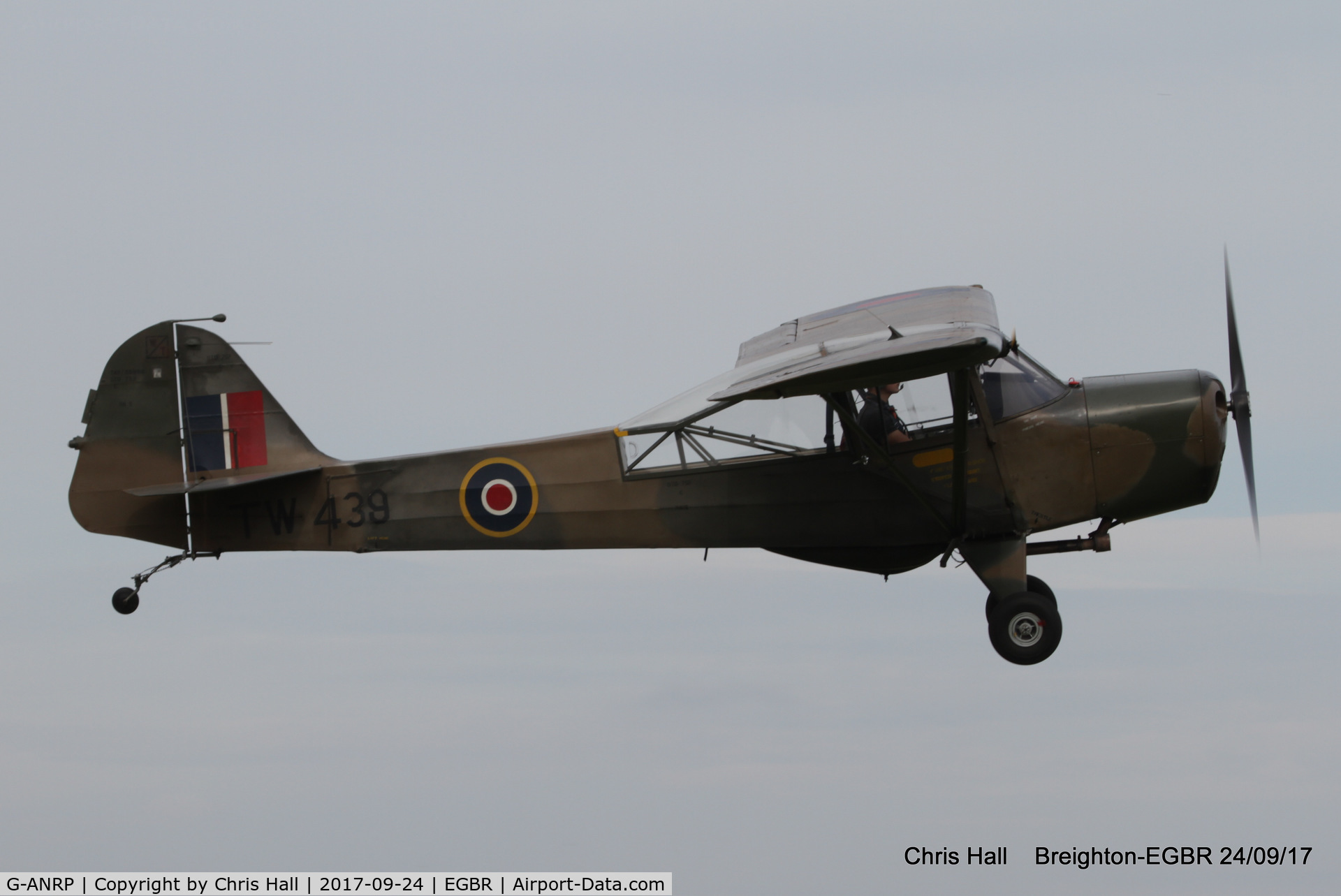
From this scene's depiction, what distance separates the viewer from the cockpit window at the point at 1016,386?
936 cm

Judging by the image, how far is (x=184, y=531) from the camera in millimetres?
10062

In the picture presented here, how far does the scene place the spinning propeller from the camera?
9680mm

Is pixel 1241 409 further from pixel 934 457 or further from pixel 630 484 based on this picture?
pixel 630 484

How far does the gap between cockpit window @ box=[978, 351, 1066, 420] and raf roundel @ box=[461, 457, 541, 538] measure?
3316mm

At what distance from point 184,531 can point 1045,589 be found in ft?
21.4

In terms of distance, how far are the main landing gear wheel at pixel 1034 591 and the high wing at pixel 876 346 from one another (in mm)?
1835

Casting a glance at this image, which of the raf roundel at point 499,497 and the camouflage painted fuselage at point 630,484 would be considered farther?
the raf roundel at point 499,497

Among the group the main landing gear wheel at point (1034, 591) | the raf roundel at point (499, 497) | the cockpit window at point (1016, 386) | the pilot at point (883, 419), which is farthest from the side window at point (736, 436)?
the main landing gear wheel at point (1034, 591)

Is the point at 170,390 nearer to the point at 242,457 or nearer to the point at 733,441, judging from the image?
the point at 242,457

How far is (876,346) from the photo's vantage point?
27.7 feet

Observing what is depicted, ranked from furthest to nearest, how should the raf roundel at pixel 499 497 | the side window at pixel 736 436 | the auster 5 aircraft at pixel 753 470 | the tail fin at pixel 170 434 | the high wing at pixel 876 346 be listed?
the tail fin at pixel 170 434, the raf roundel at pixel 499 497, the side window at pixel 736 436, the auster 5 aircraft at pixel 753 470, the high wing at pixel 876 346

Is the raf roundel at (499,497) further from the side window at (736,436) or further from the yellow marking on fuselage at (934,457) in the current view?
the yellow marking on fuselage at (934,457)

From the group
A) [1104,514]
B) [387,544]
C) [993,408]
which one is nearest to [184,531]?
Result: [387,544]

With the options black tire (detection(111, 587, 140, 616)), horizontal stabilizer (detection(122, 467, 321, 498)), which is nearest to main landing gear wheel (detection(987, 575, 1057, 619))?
horizontal stabilizer (detection(122, 467, 321, 498))
